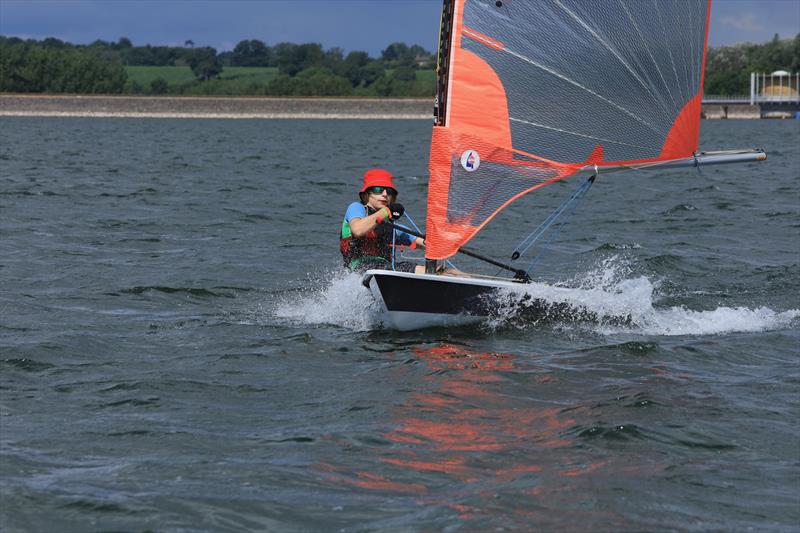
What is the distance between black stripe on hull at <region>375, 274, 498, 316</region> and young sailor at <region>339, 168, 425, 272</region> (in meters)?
0.58

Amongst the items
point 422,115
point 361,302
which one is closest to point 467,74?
point 361,302

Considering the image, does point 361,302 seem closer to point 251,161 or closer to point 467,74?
point 467,74

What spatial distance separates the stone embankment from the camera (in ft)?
319

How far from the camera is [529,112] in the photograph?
28.1 feet

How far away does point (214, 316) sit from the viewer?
979 centimetres

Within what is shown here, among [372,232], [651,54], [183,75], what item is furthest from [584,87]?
[183,75]

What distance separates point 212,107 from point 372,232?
9641 centimetres

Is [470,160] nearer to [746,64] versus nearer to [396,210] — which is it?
[396,210]

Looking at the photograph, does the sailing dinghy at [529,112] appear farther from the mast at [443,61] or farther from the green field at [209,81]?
the green field at [209,81]

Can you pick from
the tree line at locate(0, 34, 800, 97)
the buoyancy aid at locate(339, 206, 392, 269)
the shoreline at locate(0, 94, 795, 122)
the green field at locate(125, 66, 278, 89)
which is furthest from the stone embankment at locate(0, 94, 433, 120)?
the buoyancy aid at locate(339, 206, 392, 269)

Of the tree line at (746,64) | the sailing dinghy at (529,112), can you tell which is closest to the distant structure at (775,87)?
the tree line at (746,64)

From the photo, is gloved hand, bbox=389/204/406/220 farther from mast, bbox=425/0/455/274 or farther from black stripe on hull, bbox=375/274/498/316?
mast, bbox=425/0/455/274

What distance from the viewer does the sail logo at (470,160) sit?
8461 mm

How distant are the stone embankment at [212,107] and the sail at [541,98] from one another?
3705 inches
